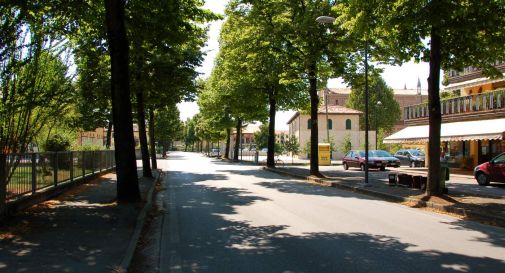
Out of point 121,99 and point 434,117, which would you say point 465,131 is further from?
point 121,99

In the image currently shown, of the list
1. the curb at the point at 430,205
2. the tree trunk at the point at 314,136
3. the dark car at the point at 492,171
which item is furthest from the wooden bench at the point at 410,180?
the tree trunk at the point at 314,136

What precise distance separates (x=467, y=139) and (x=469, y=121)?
3.65 m

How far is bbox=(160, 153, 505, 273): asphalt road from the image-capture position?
7059 mm

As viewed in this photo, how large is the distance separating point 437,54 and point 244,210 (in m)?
7.43

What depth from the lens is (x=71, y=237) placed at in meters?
8.40

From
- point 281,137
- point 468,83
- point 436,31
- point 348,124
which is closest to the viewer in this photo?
point 436,31

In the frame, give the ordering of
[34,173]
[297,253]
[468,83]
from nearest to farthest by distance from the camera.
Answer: [297,253], [34,173], [468,83]

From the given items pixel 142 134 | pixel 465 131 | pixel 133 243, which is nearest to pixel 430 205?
pixel 133 243

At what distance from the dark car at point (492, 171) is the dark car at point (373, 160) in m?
12.9

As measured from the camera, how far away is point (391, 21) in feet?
45.5

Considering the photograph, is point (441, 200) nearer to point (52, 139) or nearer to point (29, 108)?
point (29, 108)

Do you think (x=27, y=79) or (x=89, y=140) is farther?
(x=89, y=140)

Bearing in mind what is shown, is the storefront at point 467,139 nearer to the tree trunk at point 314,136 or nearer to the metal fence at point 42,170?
the tree trunk at point 314,136

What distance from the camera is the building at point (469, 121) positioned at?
28906 mm
